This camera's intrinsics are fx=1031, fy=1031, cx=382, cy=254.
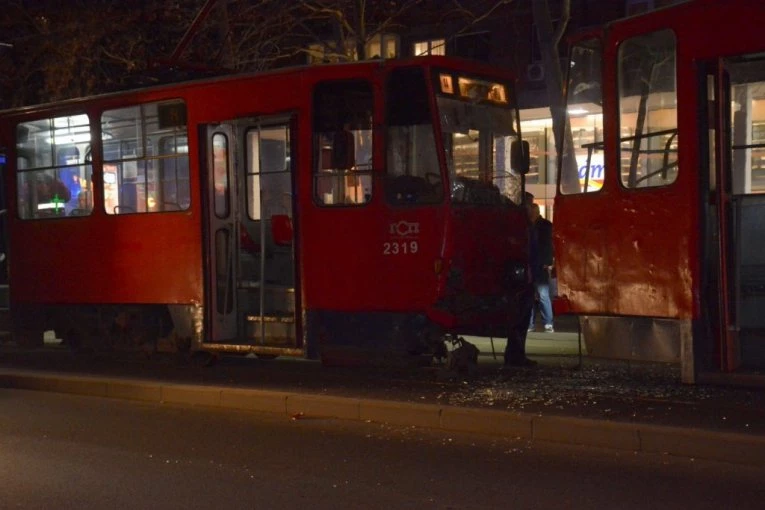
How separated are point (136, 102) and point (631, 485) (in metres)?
8.29

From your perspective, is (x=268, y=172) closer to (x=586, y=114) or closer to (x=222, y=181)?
(x=222, y=181)

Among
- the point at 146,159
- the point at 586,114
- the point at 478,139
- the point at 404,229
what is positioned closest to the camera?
the point at 586,114

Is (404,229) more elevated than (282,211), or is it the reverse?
(282,211)

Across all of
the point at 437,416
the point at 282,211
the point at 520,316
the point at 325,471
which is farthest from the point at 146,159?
the point at 325,471

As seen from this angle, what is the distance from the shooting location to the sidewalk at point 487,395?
7.93 metres

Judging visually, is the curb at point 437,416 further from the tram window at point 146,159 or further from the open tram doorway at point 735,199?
the tram window at point 146,159

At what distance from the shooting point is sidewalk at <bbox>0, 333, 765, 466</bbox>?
793cm

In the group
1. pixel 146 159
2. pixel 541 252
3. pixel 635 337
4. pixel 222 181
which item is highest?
pixel 146 159

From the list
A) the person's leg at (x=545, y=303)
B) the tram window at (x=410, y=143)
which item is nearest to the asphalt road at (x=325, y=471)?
the tram window at (x=410, y=143)

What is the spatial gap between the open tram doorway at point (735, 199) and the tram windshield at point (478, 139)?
278 centimetres

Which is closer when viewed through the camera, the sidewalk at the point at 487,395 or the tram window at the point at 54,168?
the sidewalk at the point at 487,395

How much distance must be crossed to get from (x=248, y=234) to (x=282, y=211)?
578 mm

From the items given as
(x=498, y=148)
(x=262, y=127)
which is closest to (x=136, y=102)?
(x=262, y=127)

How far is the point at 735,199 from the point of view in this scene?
8.83 metres
